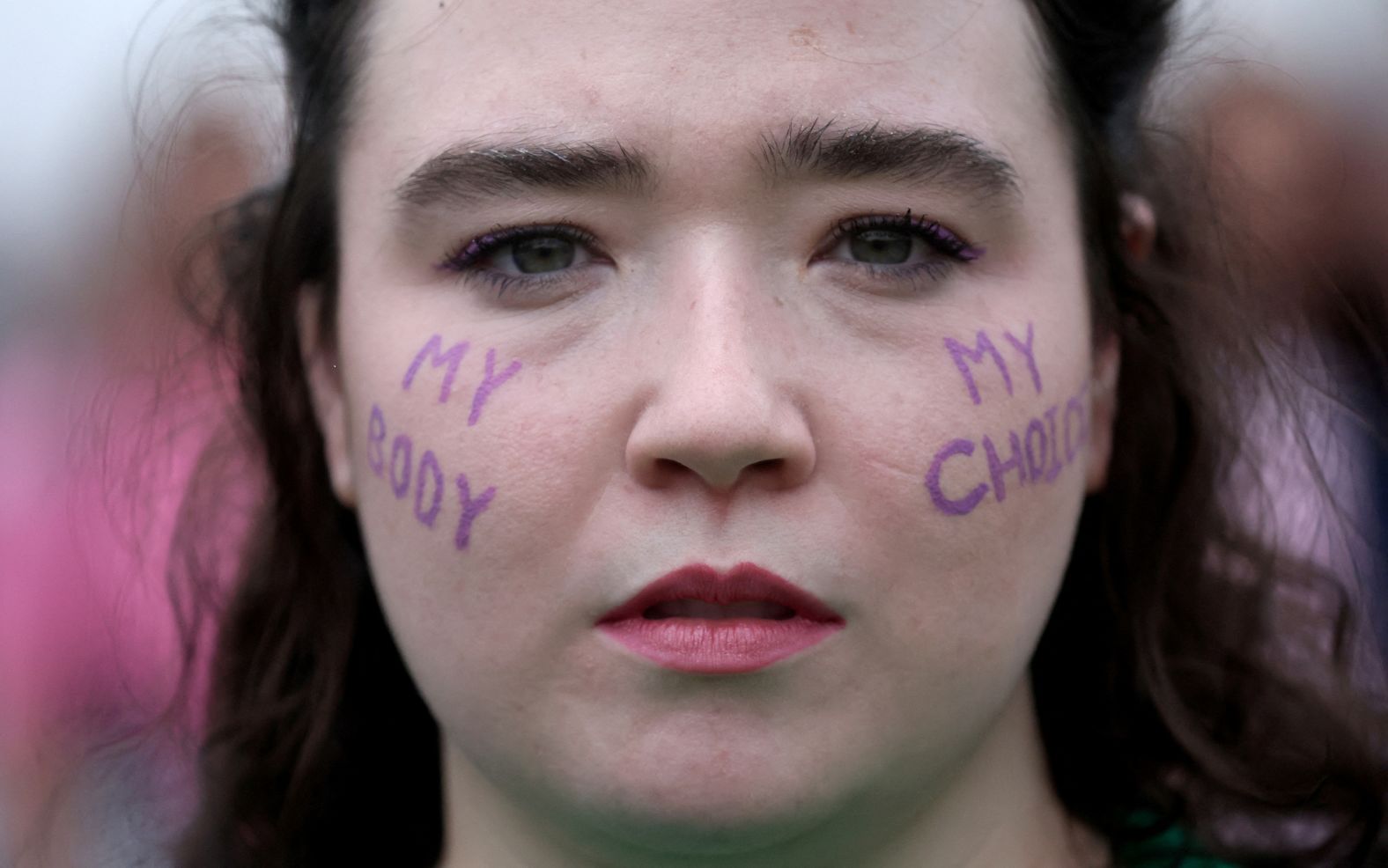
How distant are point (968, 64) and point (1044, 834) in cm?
102

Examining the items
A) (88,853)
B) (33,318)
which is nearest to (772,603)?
(88,853)

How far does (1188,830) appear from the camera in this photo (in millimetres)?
1976

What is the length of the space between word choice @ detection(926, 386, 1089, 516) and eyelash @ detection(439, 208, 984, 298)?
0.21 m

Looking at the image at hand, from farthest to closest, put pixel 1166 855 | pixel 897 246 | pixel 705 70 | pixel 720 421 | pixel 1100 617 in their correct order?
pixel 1100 617 < pixel 1166 855 < pixel 897 246 < pixel 705 70 < pixel 720 421

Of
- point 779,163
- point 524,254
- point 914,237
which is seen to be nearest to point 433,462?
point 524,254

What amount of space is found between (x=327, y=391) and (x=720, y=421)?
2.43 feet

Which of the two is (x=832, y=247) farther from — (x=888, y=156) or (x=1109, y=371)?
(x=1109, y=371)

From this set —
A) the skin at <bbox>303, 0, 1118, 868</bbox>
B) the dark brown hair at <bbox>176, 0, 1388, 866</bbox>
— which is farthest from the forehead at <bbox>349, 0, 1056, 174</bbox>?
A: the dark brown hair at <bbox>176, 0, 1388, 866</bbox>

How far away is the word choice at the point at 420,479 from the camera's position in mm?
1607

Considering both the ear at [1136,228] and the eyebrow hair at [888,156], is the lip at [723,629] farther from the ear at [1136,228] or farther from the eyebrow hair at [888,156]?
the ear at [1136,228]

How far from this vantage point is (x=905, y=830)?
171cm

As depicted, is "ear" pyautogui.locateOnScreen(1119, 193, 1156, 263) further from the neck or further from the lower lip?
the lower lip

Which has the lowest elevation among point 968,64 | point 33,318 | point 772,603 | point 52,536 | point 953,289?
point 52,536

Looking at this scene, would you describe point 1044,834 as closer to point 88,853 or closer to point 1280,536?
point 1280,536
